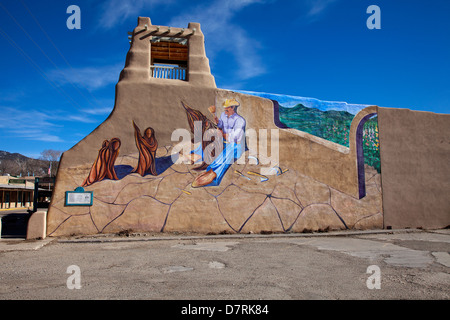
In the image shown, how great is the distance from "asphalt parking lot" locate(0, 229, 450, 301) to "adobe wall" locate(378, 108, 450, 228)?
2.66 metres

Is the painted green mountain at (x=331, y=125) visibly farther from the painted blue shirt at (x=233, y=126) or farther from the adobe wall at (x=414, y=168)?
the painted blue shirt at (x=233, y=126)

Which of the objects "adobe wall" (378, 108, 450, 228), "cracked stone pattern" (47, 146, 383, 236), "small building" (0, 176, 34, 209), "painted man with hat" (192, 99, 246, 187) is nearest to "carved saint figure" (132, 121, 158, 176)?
"cracked stone pattern" (47, 146, 383, 236)

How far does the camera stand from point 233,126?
1157 centimetres

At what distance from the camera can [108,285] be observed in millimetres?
4785

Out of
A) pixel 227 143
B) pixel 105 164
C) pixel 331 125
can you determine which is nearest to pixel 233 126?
pixel 227 143

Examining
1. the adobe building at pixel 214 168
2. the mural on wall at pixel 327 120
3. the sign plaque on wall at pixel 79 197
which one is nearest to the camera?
the sign plaque on wall at pixel 79 197

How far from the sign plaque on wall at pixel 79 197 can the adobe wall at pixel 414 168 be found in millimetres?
10897

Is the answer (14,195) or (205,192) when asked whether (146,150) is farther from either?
(14,195)

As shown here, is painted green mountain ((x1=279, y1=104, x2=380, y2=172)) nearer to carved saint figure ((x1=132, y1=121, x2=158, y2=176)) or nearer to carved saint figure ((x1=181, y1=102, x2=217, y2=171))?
carved saint figure ((x1=181, y1=102, x2=217, y2=171))

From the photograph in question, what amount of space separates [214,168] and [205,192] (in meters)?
0.91

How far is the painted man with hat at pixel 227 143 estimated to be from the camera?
36.3ft

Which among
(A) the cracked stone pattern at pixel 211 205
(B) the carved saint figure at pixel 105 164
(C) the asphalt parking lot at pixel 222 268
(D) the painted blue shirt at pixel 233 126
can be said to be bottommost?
(C) the asphalt parking lot at pixel 222 268

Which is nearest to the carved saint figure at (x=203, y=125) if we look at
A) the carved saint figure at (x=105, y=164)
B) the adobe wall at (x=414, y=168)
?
the carved saint figure at (x=105, y=164)

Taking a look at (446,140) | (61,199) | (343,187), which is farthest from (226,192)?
(446,140)
